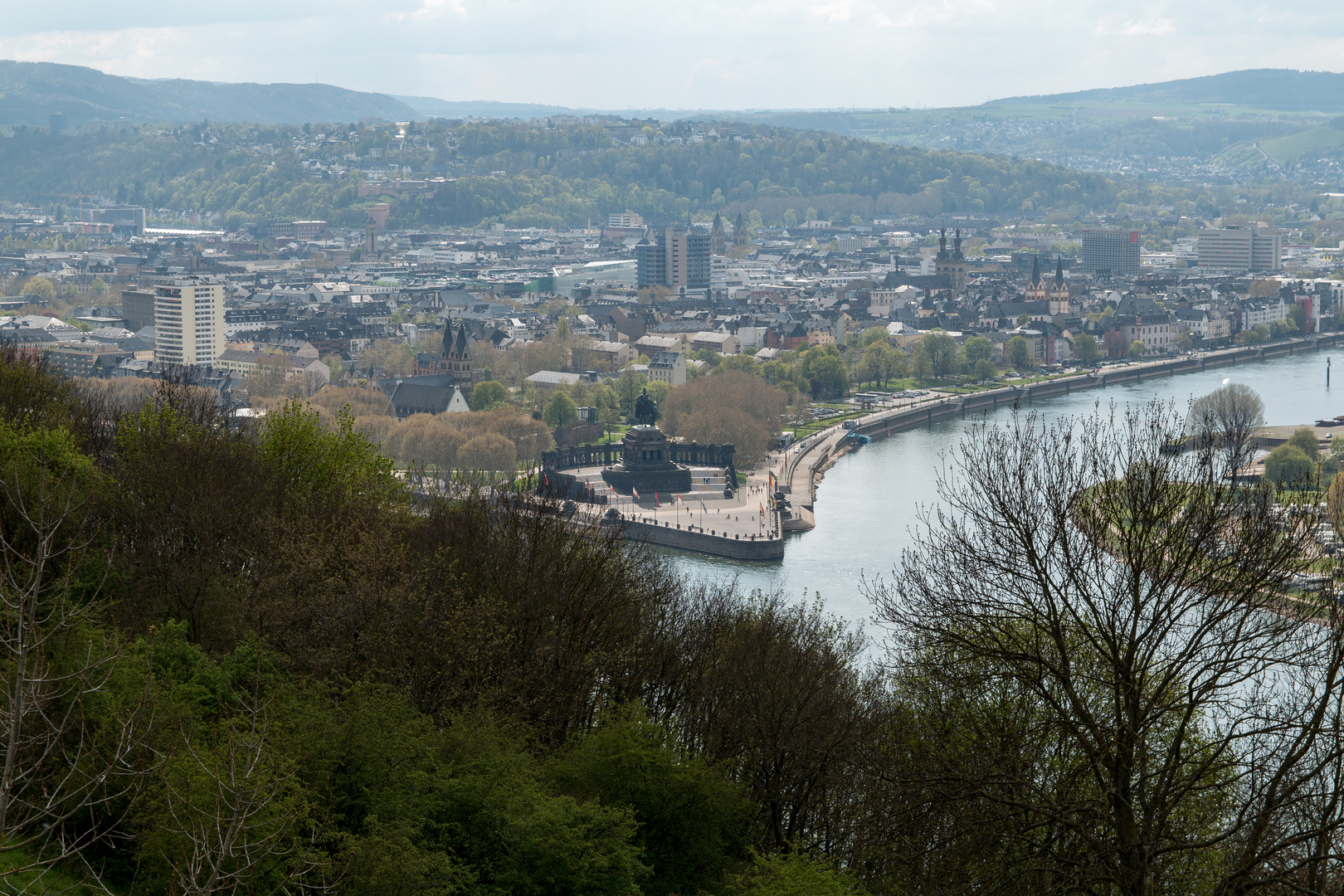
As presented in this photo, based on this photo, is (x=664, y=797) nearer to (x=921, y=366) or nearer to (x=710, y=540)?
(x=710, y=540)

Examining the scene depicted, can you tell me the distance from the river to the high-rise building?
20.9 meters

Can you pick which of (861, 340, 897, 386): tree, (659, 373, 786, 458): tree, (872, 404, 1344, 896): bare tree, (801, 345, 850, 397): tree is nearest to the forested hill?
(861, 340, 897, 386): tree

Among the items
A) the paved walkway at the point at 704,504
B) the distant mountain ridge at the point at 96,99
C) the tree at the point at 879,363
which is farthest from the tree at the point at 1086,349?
the distant mountain ridge at the point at 96,99

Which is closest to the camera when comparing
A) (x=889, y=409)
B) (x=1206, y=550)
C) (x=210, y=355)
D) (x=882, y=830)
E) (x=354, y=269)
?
(x=1206, y=550)

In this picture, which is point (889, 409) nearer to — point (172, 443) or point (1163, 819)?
point (172, 443)

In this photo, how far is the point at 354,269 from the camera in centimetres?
7862

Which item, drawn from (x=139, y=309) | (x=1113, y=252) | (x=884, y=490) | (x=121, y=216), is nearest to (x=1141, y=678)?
(x=884, y=490)

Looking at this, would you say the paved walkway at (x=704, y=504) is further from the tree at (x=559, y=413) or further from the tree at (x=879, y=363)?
the tree at (x=879, y=363)

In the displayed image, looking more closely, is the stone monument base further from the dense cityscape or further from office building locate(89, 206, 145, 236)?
office building locate(89, 206, 145, 236)

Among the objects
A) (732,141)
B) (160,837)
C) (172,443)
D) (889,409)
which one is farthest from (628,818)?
(732,141)

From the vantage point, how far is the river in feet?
73.3

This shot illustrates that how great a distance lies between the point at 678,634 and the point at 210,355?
38053mm

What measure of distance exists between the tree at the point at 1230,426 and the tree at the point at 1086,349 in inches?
331

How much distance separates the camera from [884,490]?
2964 centimetres
